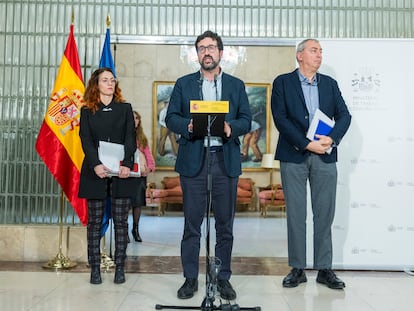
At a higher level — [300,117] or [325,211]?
[300,117]

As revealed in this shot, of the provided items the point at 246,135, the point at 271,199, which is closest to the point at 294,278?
the point at 271,199

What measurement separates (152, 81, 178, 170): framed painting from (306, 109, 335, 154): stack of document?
712 cm

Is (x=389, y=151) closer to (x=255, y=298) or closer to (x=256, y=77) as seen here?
(x=255, y=298)

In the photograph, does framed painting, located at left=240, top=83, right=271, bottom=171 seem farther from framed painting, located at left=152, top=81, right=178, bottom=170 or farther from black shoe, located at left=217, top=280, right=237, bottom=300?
black shoe, located at left=217, top=280, right=237, bottom=300

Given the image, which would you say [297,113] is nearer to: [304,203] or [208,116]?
[304,203]

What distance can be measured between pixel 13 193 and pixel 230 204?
2.37m

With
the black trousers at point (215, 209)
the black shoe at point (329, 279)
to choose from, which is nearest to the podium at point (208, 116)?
the black trousers at point (215, 209)

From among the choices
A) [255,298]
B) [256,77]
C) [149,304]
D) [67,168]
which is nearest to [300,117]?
[255,298]

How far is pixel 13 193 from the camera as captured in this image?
13.8ft

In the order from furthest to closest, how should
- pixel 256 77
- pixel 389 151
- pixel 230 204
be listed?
pixel 256 77 → pixel 389 151 → pixel 230 204

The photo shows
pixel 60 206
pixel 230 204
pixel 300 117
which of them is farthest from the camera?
pixel 60 206

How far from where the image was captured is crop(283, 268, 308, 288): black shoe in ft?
10.3

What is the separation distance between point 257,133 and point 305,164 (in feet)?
23.4

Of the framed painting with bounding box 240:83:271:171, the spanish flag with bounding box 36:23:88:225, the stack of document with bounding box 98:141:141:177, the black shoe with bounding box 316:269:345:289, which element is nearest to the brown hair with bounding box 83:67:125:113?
the stack of document with bounding box 98:141:141:177
